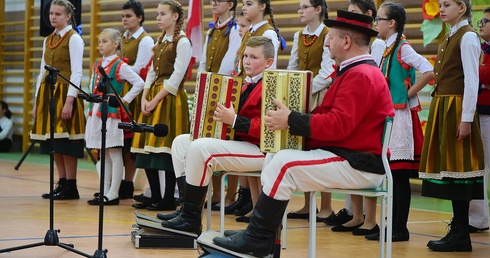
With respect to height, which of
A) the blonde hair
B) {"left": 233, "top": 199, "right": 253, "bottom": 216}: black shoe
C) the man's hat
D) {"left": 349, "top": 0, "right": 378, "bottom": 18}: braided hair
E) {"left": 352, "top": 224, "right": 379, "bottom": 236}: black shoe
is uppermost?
{"left": 349, "top": 0, "right": 378, "bottom": 18}: braided hair

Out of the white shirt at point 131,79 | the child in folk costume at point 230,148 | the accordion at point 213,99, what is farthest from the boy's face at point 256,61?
the white shirt at point 131,79

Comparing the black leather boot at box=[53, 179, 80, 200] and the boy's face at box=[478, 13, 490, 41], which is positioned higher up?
the boy's face at box=[478, 13, 490, 41]

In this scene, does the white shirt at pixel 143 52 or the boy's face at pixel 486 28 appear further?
the white shirt at pixel 143 52

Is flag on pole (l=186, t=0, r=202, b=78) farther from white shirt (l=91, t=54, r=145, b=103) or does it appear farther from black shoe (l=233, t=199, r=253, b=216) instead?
black shoe (l=233, t=199, r=253, b=216)

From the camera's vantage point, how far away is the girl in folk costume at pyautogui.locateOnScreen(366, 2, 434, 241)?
4762 mm

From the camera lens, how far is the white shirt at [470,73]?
436 centimetres

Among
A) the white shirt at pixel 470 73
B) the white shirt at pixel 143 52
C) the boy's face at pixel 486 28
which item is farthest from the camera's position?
the white shirt at pixel 143 52

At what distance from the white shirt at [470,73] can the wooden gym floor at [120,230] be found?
2.53 feet

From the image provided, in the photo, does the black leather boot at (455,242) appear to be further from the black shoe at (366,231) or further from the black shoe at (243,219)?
the black shoe at (243,219)

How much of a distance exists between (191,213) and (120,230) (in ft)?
2.47

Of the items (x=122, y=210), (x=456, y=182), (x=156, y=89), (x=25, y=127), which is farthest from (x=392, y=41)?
(x=25, y=127)

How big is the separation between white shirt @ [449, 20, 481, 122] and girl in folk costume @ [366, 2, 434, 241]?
1.34 feet

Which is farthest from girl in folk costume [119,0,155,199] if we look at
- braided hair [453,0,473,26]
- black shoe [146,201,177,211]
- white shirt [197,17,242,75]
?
braided hair [453,0,473,26]

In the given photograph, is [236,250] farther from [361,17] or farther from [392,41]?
[392,41]
